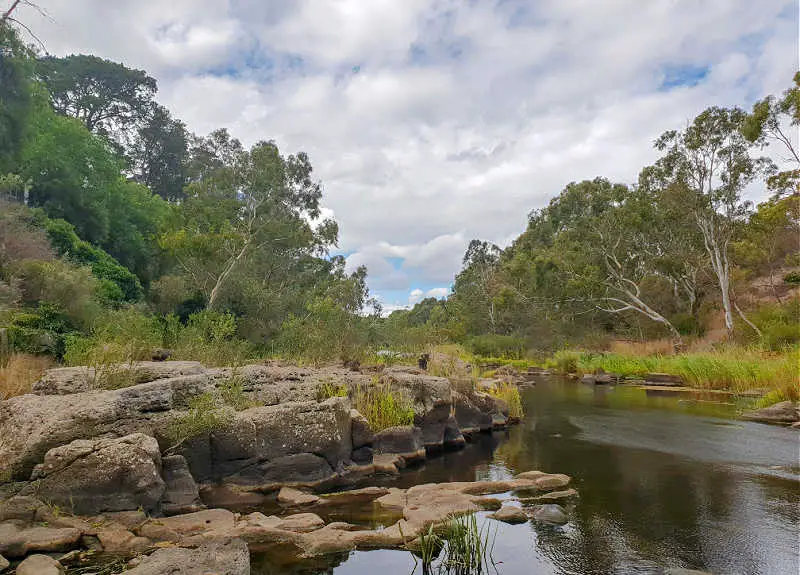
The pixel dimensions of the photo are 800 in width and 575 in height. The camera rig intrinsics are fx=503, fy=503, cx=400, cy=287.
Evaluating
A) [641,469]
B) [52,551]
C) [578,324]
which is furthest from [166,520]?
[578,324]

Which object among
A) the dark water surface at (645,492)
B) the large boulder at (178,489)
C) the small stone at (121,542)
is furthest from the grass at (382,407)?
the small stone at (121,542)

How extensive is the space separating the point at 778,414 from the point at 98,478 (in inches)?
591

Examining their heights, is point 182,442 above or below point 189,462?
above

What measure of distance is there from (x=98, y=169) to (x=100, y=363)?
2451cm

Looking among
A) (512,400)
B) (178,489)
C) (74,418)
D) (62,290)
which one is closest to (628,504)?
(178,489)

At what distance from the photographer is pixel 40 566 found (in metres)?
4.57

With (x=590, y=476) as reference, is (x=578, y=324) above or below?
above

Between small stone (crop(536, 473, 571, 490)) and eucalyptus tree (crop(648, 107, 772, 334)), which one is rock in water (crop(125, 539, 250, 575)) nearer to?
small stone (crop(536, 473, 571, 490))

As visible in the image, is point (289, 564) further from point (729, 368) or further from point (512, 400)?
point (729, 368)

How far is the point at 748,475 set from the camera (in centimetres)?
812

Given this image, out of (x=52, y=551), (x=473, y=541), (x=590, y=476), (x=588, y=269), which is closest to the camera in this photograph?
(x=52, y=551)

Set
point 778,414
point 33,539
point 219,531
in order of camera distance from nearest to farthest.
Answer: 1. point 33,539
2. point 219,531
3. point 778,414

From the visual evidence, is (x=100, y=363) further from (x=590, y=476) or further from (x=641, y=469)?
(x=641, y=469)

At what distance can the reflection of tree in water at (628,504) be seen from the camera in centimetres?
532
